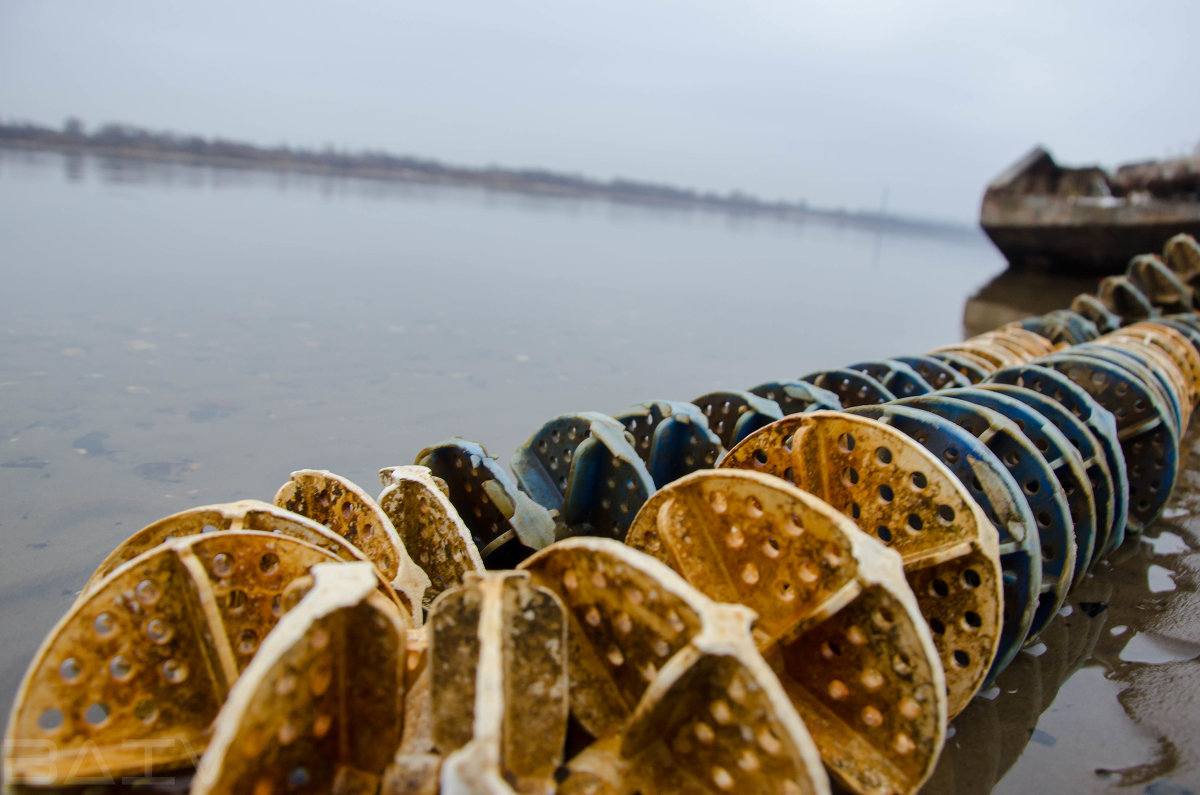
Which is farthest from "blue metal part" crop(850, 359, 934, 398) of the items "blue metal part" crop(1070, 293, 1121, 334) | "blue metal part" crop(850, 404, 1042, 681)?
"blue metal part" crop(1070, 293, 1121, 334)

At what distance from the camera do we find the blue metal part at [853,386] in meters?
3.88

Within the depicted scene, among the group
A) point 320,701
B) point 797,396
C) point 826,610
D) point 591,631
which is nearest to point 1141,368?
point 797,396

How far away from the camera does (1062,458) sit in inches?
111

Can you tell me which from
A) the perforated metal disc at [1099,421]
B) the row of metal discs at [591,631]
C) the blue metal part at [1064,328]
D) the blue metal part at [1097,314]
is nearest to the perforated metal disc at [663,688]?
the row of metal discs at [591,631]

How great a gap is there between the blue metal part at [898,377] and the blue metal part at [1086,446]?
835mm

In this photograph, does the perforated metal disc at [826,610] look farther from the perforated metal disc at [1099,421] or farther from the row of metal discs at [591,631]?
the perforated metal disc at [1099,421]

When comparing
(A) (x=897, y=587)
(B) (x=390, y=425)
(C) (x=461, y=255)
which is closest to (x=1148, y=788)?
(A) (x=897, y=587)

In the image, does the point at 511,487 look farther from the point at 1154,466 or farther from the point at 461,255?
the point at 461,255

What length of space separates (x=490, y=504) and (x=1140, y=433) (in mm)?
3030

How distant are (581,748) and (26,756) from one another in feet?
3.60

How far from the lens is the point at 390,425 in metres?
5.00

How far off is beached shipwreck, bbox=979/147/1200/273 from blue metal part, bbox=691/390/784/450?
13741mm

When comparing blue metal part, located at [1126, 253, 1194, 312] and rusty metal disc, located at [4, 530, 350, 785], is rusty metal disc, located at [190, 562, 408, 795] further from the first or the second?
blue metal part, located at [1126, 253, 1194, 312]

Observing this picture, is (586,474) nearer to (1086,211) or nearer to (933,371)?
(933,371)
